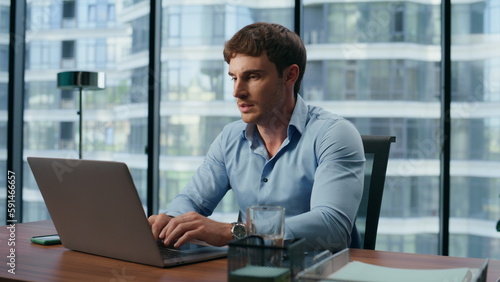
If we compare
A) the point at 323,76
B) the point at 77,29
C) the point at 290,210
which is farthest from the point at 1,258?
the point at 77,29

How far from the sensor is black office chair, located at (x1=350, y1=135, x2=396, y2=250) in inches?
70.9

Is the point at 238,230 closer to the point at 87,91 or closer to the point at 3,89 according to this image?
the point at 87,91

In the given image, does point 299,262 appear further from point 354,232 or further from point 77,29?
point 77,29

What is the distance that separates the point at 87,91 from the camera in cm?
425

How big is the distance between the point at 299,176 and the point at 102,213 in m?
0.70

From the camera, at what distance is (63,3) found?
4254 millimetres

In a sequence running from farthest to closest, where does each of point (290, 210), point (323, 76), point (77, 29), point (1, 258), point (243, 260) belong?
1. point (77, 29)
2. point (323, 76)
3. point (290, 210)
4. point (1, 258)
5. point (243, 260)

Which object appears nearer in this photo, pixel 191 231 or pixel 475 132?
pixel 191 231

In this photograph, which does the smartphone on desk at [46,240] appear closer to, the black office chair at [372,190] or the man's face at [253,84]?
the man's face at [253,84]

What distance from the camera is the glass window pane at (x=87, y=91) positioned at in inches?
164

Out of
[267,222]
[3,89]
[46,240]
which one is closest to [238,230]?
[267,222]

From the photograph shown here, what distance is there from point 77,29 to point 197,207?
290cm

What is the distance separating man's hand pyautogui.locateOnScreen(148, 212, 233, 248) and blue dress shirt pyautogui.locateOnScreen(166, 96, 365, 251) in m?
0.16

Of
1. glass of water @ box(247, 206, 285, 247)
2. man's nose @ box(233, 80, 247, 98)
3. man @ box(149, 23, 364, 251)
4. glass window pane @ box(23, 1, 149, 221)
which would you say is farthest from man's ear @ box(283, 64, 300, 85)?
glass window pane @ box(23, 1, 149, 221)
